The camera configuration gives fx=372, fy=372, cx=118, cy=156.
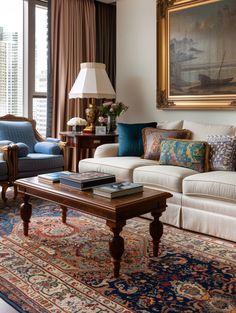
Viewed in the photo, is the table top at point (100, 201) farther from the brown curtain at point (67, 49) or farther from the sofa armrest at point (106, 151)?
the brown curtain at point (67, 49)

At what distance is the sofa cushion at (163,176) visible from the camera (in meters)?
3.19

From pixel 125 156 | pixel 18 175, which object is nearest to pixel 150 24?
pixel 125 156

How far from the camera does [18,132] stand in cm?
451

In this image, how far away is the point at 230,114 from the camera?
4.18 meters

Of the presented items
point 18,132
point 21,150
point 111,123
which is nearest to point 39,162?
point 21,150

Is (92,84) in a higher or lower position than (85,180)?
higher

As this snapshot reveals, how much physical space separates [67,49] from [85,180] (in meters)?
3.22

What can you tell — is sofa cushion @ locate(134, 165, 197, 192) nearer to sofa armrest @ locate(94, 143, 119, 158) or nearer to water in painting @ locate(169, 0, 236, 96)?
sofa armrest @ locate(94, 143, 119, 158)

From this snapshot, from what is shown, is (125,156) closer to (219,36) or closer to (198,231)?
(198,231)

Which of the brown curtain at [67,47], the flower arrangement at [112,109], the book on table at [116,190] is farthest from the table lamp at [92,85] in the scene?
the book on table at [116,190]

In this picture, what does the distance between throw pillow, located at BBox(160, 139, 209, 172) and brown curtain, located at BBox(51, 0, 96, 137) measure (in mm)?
2153

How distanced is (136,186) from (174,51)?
2.67 metres

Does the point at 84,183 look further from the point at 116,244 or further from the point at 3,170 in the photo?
the point at 3,170

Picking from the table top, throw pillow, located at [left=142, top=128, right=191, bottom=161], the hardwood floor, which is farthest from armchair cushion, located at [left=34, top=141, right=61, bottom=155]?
the hardwood floor
